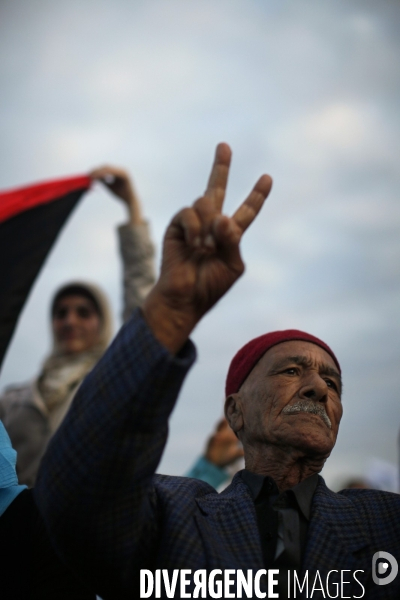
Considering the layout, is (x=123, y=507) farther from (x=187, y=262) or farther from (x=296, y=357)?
(x=296, y=357)

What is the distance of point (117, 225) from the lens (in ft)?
17.3

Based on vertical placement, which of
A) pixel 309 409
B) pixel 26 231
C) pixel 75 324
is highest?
pixel 26 231

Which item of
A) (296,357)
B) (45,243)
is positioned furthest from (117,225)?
(296,357)

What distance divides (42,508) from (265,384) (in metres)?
1.16

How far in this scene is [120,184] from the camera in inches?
219

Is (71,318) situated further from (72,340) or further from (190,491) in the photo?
(190,491)

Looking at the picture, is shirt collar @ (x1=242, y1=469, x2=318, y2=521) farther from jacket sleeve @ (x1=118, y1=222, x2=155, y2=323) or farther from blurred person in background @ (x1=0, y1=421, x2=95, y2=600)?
jacket sleeve @ (x1=118, y1=222, x2=155, y2=323)

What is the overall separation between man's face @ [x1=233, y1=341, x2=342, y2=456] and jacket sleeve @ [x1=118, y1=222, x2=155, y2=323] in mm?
1712

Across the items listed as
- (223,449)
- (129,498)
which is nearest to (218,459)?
(223,449)

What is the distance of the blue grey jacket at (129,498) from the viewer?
6.38 feet

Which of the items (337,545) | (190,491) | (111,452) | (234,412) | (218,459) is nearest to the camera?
(111,452)

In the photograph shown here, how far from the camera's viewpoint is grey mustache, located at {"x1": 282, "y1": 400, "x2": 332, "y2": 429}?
8.86ft

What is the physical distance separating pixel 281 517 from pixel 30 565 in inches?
37.8

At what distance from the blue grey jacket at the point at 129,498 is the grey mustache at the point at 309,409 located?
486 millimetres
